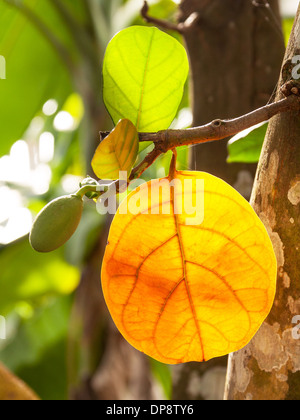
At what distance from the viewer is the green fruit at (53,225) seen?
0.29 meters

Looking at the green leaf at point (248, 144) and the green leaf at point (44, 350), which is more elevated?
the green leaf at point (248, 144)

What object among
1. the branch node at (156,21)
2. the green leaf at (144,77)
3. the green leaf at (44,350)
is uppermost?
the branch node at (156,21)

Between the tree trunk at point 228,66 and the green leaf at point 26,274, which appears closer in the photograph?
the tree trunk at point 228,66

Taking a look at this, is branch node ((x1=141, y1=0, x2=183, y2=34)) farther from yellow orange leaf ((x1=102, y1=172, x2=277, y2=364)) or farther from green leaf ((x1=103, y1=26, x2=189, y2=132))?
yellow orange leaf ((x1=102, y1=172, x2=277, y2=364))

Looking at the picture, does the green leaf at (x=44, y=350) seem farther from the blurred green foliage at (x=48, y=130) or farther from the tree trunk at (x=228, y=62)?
the tree trunk at (x=228, y=62)

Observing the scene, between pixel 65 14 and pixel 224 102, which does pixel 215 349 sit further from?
pixel 65 14

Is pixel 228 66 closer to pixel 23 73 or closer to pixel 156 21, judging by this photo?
pixel 156 21

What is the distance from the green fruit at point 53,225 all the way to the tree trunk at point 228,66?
1.29 ft

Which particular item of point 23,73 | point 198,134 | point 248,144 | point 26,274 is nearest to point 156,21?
point 248,144

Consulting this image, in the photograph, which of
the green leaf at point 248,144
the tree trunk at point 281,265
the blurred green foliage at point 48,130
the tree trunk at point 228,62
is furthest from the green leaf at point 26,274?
the tree trunk at point 281,265

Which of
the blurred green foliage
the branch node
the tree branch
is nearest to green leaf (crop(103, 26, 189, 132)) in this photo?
the tree branch

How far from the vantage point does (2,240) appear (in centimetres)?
134

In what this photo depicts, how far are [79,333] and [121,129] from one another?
976 mm

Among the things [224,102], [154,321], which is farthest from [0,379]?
[224,102]
